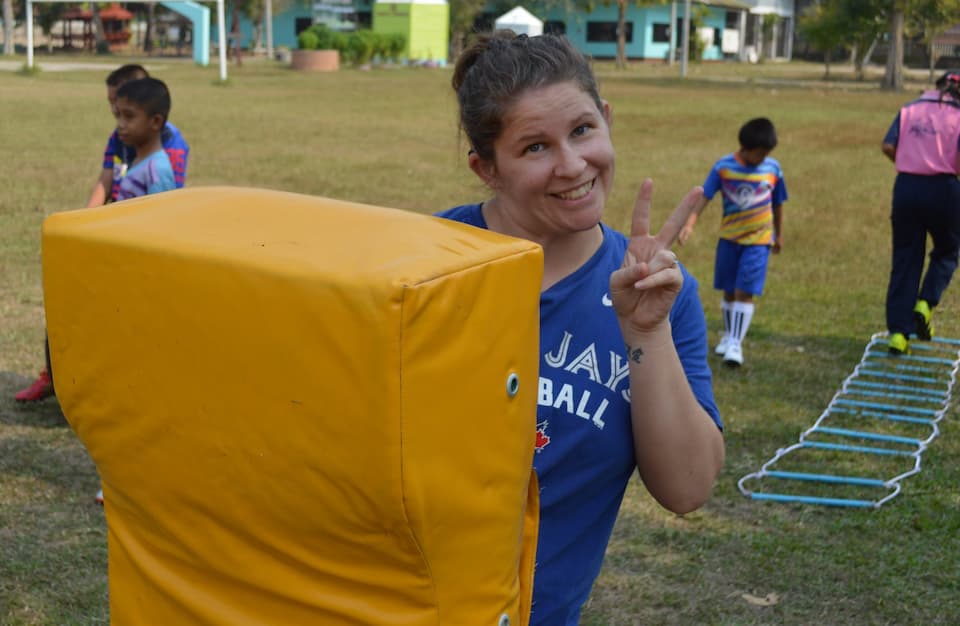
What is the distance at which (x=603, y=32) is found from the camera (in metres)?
65.2

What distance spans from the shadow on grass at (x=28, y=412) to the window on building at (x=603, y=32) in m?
61.0

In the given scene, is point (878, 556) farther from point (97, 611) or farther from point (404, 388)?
point (404, 388)

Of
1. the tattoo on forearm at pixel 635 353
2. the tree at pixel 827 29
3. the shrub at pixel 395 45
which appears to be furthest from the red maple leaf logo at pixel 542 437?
the shrub at pixel 395 45

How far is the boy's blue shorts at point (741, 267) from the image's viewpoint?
7629 millimetres

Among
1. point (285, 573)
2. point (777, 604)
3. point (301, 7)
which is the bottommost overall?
point (777, 604)

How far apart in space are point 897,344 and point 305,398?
706 cm

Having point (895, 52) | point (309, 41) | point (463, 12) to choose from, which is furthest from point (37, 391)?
point (463, 12)

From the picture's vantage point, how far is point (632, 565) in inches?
183

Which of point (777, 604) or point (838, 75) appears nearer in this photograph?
point (777, 604)

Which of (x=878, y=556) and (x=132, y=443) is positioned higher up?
(x=132, y=443)

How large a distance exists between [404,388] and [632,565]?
A: 3465 millimetres

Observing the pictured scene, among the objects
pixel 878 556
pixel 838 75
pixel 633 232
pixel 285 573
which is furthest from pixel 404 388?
pixel 838 75

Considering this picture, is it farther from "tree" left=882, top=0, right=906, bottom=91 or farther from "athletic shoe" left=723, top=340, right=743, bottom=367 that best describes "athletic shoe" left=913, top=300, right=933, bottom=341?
"tree" left=882, top=0, right=906, bottom=91

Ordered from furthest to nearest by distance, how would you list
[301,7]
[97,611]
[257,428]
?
[301,7]
[97,611]
[257,428]
